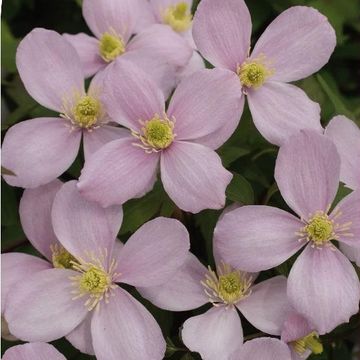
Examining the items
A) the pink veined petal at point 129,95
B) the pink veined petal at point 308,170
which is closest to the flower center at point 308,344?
the pink veined petal at point 308,170

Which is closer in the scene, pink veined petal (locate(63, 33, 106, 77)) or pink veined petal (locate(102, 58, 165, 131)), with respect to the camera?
pink veined petal (locate(102, 58, 165, 131))

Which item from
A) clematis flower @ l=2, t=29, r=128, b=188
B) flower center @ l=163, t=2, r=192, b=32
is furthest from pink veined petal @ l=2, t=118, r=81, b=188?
flower center @ l=163, t=2, r=192, b=32

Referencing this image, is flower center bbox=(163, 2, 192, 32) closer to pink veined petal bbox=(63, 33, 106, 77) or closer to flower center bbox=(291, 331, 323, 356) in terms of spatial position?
pink veined petal bbox=(63, 33, 106, 77)

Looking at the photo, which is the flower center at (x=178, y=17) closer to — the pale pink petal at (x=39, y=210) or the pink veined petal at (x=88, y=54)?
the pink veined petal at (x=88, y=54)

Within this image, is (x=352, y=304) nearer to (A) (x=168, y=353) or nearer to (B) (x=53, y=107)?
(A) (x=168, y=353)

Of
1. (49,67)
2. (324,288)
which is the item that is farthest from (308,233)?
(49,67)

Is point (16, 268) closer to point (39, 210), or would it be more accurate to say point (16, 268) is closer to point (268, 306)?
point (39, 210)

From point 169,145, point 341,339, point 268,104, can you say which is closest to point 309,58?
point 268,104
